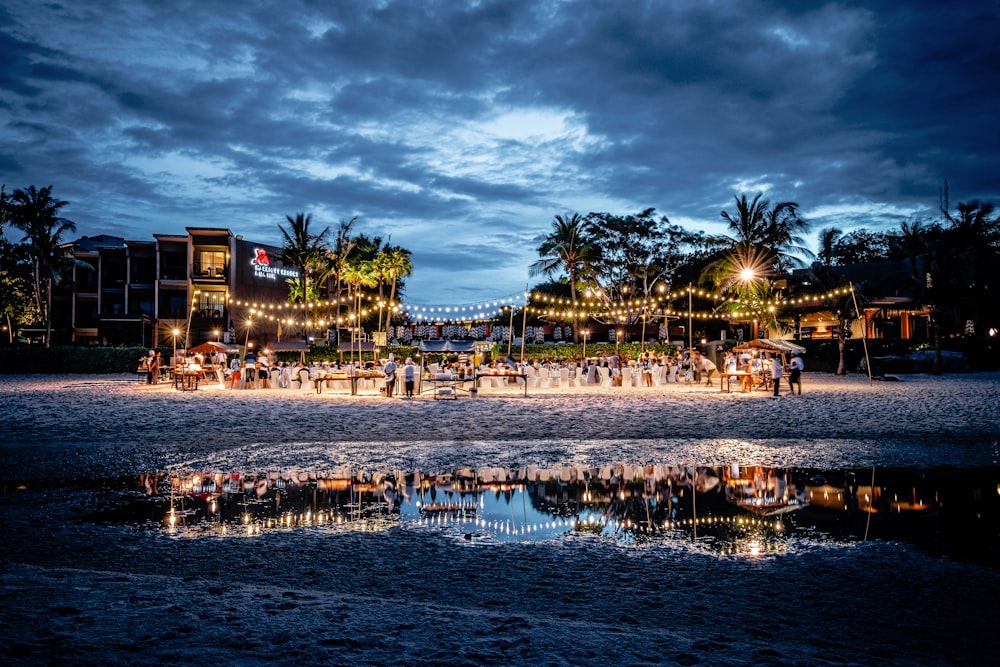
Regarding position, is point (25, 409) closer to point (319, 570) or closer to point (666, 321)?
point (319, 570)

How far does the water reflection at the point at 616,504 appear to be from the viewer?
18.1ft

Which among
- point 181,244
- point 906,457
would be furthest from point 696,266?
point 906,457

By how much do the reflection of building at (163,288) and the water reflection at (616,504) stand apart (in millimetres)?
40736

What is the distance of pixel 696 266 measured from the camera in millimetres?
51656

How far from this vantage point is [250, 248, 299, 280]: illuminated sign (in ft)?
161

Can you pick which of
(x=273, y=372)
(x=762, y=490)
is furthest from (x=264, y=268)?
(x=762, y=490)

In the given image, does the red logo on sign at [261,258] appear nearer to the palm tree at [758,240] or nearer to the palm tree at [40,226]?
the palm tree at [40,226]

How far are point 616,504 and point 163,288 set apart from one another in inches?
1858

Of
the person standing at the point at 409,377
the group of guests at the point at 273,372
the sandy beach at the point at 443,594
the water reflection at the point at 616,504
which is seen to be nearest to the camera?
the sandy beach at the point at 443,594

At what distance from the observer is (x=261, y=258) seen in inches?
1957

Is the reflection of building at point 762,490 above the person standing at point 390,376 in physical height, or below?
below

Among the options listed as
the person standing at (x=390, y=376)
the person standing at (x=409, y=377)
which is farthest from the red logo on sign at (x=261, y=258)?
the person standing at (x=409, y=377)

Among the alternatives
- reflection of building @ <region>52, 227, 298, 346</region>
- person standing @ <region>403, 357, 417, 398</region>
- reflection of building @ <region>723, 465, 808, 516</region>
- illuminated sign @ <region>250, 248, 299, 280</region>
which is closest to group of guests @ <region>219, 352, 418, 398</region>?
person standing @ <region>403, 357, 417, 398</region>

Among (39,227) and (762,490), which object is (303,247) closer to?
A: (39,227)
